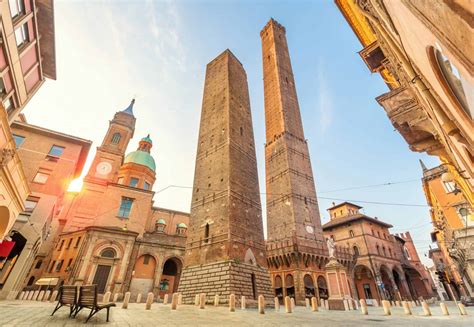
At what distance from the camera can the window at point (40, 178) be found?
61.8ft

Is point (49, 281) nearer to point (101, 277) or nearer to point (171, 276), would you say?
point (101, 277)

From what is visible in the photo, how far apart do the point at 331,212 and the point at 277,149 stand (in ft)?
58.9

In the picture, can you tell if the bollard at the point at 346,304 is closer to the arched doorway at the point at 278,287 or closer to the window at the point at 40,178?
the arched doorway at the point at 278,287

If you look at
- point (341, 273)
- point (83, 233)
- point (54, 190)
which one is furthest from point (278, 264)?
point (54, 190)

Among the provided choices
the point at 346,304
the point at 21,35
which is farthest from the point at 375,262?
the point at 21,35

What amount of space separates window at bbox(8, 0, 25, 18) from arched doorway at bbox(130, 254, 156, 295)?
20362 mm

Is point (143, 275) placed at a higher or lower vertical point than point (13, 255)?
lower

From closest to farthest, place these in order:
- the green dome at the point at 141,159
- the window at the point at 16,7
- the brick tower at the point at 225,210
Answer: the window at the point at 16,7, the brick tower at the point at 225,210, the green dome at the point at 141,159

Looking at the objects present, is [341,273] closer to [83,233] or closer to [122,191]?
[83,233]

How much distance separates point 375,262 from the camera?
96.6ft

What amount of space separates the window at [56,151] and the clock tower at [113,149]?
7.63 metres

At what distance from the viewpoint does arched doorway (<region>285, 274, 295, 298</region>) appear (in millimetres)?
21953

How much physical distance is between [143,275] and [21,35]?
2039 cm

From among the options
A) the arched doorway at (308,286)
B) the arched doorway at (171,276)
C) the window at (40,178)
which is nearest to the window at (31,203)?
the window at (40,178)
